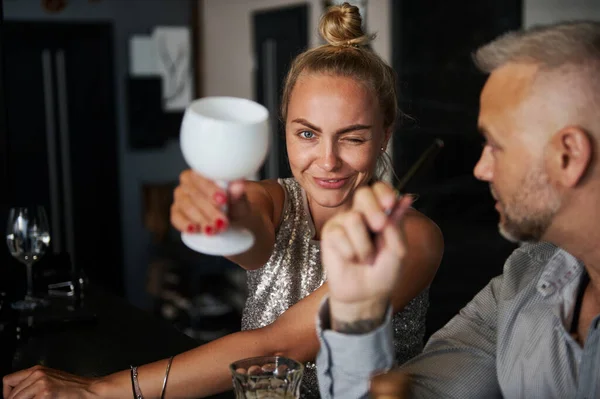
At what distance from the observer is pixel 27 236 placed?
2.35 metres

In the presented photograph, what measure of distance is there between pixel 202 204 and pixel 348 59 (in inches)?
35.9

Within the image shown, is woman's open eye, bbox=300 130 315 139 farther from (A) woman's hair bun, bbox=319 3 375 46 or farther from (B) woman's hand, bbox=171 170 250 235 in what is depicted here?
(B) woman's hand, bbox=171 170 250 235

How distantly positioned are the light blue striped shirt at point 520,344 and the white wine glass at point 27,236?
3.99ft

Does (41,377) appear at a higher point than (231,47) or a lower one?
lower

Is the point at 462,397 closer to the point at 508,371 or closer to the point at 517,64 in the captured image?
the point at 508,371

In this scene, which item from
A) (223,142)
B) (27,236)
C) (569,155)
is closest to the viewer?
(223,142)

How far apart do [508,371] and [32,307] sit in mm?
1399

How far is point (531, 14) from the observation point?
14.5 feet

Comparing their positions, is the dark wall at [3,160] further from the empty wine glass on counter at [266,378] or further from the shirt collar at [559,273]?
the shirt collar at [559,273]

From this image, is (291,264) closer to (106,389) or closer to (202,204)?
(106,389)

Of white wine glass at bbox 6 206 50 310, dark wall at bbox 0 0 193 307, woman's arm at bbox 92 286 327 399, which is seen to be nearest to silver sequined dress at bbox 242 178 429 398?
woman's arm at bbox 92 286 327 399

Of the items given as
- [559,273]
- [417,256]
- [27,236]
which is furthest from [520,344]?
[27,236]

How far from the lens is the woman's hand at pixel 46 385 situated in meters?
1.57

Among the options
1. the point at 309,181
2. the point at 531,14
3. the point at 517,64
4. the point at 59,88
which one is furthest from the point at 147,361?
the point at 59,88
